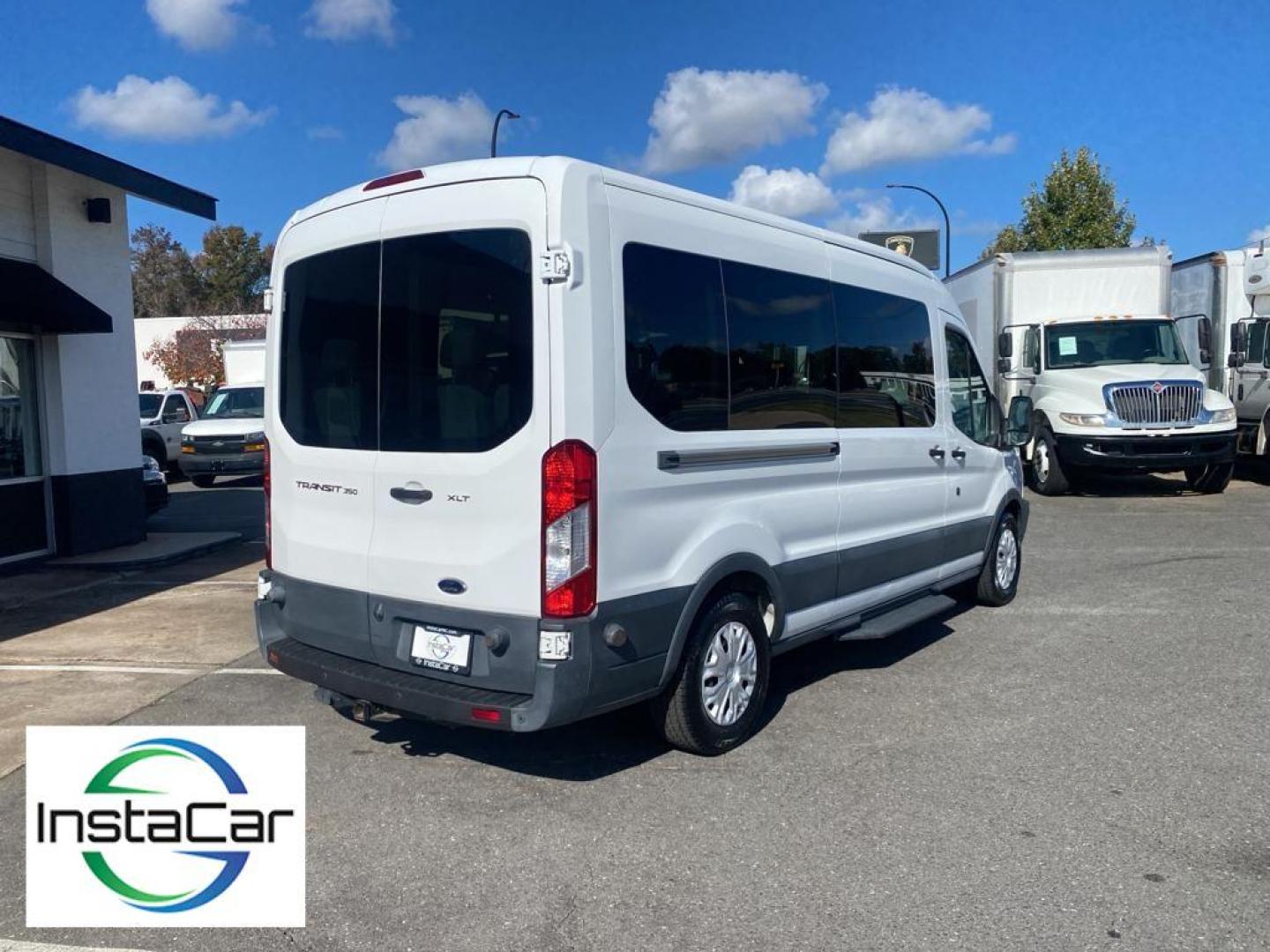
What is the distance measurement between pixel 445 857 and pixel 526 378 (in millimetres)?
1815

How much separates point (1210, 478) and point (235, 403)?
16157 mm

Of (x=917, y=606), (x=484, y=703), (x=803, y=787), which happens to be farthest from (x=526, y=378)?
(x=917, y=606)

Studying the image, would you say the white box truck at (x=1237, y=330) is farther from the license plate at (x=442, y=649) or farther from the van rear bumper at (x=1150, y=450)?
the license plate at (x=442, y=649)

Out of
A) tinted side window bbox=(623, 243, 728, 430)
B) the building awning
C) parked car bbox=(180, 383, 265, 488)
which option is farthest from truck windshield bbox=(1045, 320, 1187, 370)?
parked car bbox=(180, 383, 265, 488)

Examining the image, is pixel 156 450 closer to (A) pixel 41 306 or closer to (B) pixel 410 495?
(A) pixel 41 306

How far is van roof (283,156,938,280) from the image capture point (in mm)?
3885

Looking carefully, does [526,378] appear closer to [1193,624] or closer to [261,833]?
[261,833]

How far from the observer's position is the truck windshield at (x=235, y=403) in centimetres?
Answer: 1847

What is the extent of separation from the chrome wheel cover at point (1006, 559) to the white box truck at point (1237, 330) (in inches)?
330

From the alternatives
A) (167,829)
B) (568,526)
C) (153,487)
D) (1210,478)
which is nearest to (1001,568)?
(568,526)

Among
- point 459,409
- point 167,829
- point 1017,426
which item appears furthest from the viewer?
point 1017,426

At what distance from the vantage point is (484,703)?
3.88 metres

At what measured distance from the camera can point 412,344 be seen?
424cm

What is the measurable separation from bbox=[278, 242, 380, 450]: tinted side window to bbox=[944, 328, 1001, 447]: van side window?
13.1ft
